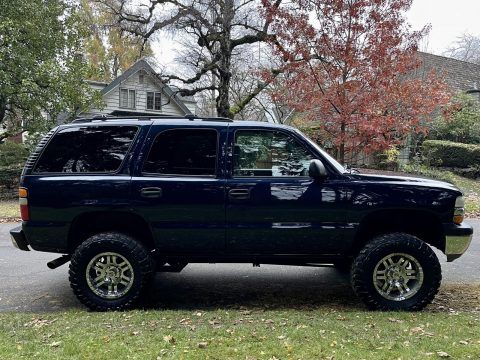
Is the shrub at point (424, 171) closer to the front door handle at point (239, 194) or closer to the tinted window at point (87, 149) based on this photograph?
the front door handle at point (239, 194)

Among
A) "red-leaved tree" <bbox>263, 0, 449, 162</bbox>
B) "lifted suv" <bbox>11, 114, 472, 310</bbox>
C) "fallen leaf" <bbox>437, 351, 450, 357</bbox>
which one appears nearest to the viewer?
Result: "fallen leaf" <bbox>437, 351, 450, 357</bbox>

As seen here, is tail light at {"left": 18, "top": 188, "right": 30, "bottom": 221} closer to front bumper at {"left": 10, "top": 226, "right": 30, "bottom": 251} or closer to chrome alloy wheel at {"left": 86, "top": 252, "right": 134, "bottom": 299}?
front bumper at {"left": 10, "top": 226, "right": 30, "bottom": 251}

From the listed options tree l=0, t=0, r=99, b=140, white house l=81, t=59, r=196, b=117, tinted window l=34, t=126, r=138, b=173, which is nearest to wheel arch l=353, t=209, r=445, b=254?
tinted window l=34, t=126, r=138, b=173

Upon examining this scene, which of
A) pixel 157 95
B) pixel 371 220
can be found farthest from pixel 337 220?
pixel 157 95

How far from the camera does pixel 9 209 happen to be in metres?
13.3

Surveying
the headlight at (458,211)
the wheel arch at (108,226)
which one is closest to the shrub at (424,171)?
the headlight at (458,211)

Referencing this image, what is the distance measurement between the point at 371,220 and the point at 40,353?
3.49m

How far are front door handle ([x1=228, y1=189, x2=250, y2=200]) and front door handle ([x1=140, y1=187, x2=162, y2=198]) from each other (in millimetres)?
770

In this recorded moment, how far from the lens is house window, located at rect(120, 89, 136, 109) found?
79.7ft

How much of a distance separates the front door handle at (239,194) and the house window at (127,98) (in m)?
21.0

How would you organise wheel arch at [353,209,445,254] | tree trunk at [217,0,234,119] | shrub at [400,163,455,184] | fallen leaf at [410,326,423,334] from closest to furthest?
fallen leaf at [410,326,423,334], wheel arch at [353,209,445,254], shrub at [400,163,455,184], tree trunk at [217,0,234,119]

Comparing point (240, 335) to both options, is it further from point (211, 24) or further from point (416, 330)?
point (211, 24)

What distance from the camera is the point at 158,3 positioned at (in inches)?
709

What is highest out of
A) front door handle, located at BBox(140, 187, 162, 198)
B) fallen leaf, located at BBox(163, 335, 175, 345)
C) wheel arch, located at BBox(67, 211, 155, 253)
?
front door handle, located at BBox(140, 187, 162, 198)
